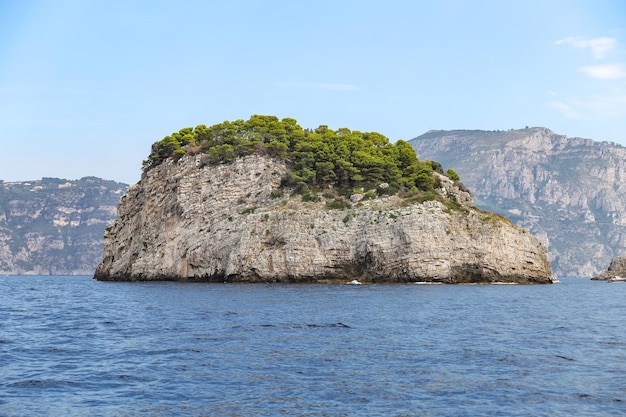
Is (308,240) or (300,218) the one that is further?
(300,218)

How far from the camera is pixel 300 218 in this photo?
300ft

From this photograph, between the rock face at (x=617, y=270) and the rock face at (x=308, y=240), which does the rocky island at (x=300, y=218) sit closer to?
the rock face at (x=308, y=240)

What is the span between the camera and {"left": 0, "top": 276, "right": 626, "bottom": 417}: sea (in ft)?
66.5

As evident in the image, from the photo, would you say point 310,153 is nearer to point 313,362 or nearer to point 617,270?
point 313,362

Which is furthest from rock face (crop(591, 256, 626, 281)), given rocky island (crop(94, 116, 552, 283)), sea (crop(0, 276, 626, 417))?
sea (crop(0, 276, 626, 417))

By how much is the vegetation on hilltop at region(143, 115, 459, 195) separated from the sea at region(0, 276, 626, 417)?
5604cm

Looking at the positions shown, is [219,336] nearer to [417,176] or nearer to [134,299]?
[134,299]

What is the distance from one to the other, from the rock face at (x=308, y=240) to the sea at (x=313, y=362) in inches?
1519

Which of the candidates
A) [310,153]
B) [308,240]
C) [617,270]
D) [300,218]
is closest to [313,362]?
[308,240]

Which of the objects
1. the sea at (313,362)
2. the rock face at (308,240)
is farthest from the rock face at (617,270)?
the sea at (313,362)

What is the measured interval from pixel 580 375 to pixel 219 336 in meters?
17.0

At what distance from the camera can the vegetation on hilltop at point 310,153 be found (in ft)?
337

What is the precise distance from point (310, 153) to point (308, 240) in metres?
19.8

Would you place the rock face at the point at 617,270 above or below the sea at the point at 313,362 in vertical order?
above
